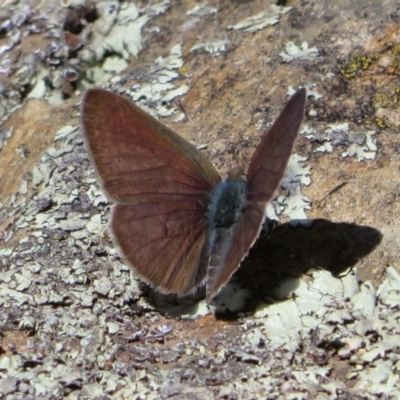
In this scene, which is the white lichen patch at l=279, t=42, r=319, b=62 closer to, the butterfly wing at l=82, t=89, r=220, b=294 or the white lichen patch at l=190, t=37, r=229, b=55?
the white lichen patch at l=190, t=37, r=229, b=55

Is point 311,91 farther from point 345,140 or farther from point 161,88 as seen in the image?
point 161,88

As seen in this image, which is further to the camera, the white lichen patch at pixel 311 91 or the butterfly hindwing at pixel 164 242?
the white lichen patch at pixel 311 91

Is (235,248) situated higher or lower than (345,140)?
higher

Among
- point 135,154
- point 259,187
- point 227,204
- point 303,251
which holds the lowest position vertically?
point 303,251

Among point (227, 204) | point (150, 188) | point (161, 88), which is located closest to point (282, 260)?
point (227, 204)

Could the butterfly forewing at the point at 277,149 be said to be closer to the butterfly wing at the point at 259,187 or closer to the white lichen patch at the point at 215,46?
the butterfly wing at the point at 259,187

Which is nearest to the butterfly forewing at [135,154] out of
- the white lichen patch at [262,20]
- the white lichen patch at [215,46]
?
the white lichen patch at [215,46]

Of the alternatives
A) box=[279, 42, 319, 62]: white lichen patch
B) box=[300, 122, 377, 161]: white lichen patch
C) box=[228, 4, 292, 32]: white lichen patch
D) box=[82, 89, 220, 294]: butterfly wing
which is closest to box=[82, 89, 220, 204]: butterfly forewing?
box=[82, 89, 220, 294]: butterfly wing
